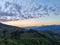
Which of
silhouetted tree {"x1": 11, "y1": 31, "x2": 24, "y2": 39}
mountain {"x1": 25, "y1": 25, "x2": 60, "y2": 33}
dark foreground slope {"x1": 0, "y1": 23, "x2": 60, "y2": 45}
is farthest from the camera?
silhouetted tree {"x1": 11, "y1": 31, "x2": 24, "y2": 39}

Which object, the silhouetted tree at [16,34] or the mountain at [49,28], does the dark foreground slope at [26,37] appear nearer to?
the silhouetted tree at [16,34]

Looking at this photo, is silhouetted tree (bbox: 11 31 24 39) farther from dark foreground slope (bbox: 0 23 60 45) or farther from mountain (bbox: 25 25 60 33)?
mountain (bbox: 25 25 60 33)

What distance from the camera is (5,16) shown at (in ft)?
15.8

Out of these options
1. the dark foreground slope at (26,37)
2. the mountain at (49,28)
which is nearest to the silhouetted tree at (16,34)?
the dark foreground slope at (26,37)

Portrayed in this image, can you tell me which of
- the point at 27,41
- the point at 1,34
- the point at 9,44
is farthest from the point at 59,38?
the point at 1,34

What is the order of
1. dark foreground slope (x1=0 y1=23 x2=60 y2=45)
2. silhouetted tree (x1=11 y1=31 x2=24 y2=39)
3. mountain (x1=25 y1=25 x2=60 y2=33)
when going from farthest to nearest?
silhouetted tree (x1=11 y1=31 x2=24 y2=39), dark foreground slope (x1=0 y1=23 x2=60 y2=45), mountain (x1=25 y1=25 x2=60 y2=33)

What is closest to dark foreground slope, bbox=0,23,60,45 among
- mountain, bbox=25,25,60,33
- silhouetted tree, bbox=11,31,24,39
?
silhouetted tree, bbox=11,31,24,39

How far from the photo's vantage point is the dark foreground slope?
15.5 ft

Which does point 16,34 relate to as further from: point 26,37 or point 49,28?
point 49,28

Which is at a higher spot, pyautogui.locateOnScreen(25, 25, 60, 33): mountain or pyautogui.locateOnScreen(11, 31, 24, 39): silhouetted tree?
pyautogui.locateOnScreen(25, 25, 60, 33): mountain

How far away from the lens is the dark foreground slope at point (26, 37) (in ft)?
15.5

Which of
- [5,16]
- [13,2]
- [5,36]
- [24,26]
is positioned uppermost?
[13,2]

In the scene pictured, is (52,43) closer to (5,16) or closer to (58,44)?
(58,44)

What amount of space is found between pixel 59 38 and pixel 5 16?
202cm
